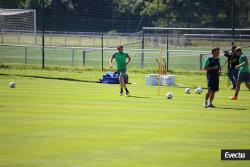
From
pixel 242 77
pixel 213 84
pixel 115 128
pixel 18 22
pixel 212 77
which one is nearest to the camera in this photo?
pixel 115 128

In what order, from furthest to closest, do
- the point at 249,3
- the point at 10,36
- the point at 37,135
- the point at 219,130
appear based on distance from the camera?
1. the point at 10,36
2. the point at 249,3
3. the point at 219,130
4. the point at 37,135

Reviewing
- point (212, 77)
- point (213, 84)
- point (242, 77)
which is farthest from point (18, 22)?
point (213, 84)

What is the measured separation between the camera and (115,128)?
18.2m

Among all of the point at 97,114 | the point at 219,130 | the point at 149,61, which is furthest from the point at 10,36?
the point at 219,130

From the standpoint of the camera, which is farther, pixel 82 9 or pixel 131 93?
pixel 82 9

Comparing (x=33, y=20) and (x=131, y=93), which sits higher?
(x=33, y=20)

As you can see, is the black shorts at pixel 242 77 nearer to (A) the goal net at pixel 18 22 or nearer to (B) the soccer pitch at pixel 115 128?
(B) the soccer pitch at pixel 115 128

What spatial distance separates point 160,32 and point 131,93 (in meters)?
32.2

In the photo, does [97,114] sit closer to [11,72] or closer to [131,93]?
[131,93]

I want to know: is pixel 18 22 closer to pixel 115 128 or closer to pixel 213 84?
pixel 213 84

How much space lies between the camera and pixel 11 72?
39781 mm

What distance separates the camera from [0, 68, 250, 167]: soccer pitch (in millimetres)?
14242

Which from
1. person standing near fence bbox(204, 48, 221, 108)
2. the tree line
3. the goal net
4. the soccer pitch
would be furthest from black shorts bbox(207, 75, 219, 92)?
the tree line

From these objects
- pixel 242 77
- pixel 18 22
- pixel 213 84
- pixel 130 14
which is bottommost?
pixel 213 84
